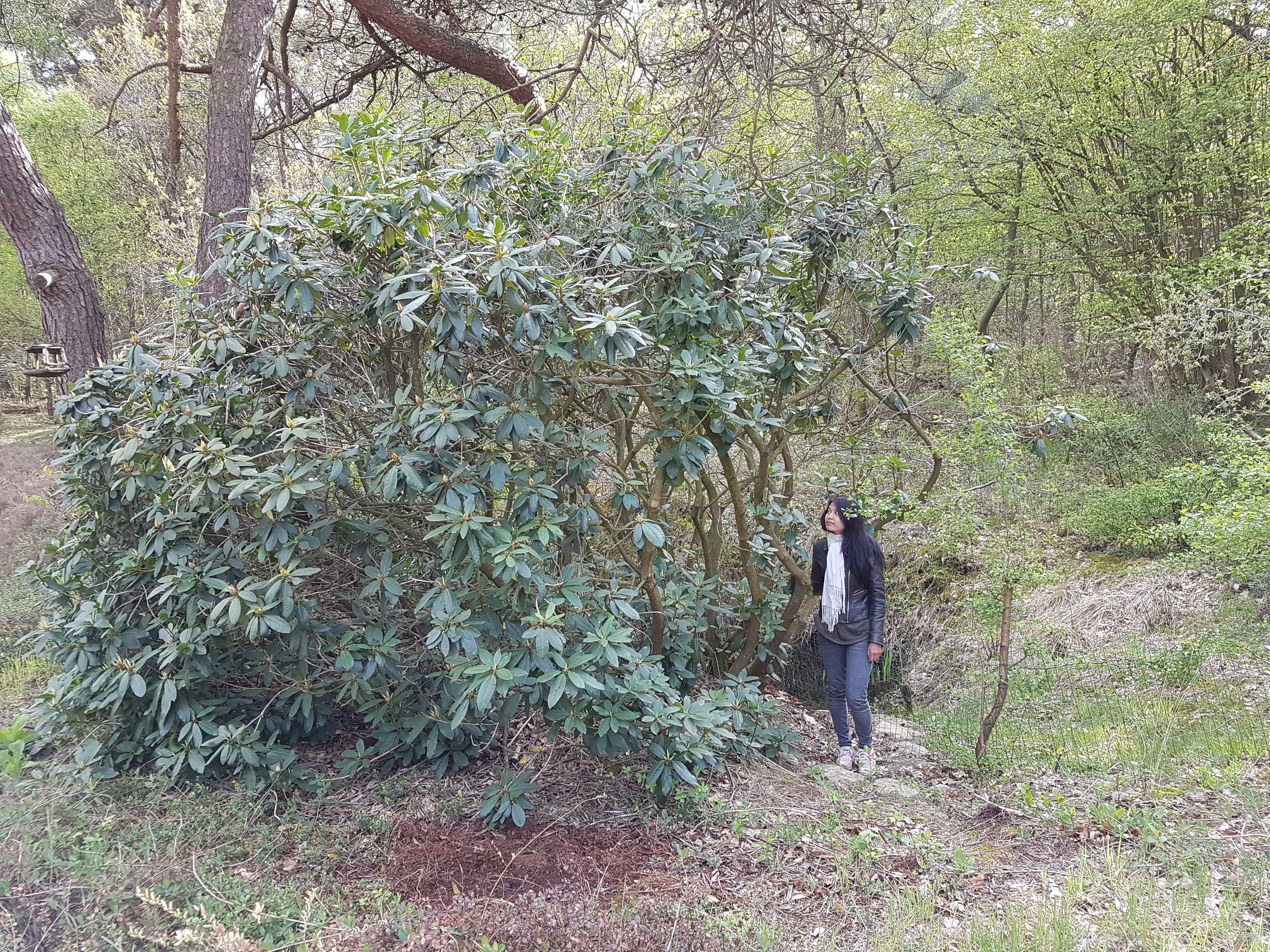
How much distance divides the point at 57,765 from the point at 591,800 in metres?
2.56

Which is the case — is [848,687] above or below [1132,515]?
below

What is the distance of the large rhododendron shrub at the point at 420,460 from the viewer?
127 inches

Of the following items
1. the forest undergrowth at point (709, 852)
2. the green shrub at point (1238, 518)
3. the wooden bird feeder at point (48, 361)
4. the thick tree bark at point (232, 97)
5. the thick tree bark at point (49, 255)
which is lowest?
the forest undergrowth at point (709, 852)

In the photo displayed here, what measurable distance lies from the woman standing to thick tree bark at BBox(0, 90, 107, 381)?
5650 millimetres

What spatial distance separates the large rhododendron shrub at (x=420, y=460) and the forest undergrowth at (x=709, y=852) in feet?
0.88

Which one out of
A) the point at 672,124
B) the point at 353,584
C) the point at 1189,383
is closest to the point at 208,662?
the point at 353,584

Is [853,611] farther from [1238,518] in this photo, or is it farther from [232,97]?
[232,97]

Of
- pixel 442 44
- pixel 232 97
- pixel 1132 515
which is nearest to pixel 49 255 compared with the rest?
pixel 232 97

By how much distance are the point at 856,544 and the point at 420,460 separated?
258cm

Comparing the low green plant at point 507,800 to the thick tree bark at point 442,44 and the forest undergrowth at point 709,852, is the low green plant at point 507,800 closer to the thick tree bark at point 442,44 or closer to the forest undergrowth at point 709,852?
the forest undergrowth at point 709,852

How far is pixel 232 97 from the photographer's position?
19.3 feet

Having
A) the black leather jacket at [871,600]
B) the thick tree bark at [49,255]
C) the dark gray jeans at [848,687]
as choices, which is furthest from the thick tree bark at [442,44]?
the dark gray jeans at [848,687]

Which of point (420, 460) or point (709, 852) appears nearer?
point (420, 460)

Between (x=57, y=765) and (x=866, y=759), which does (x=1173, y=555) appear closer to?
(x=866, y=759)
